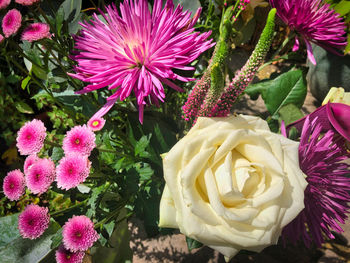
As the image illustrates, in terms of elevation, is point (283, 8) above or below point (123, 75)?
above

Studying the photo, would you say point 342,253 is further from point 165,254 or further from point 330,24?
point 330,24

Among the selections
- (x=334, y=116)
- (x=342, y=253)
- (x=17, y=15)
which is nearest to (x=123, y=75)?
(x=17, y=15)

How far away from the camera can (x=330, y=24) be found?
20.3 inches

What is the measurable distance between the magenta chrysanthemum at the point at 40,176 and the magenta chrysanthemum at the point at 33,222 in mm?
39

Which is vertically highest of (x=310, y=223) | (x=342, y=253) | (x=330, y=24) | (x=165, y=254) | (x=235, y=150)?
(x=330, y=24)

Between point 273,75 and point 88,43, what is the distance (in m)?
0.42

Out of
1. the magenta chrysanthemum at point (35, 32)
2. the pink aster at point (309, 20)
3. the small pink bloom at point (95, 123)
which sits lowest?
the small pink bloom at point (95, 123)

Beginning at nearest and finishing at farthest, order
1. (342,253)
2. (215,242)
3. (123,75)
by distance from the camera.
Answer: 1. (215,242)
2. (123,75)
3. (342,253)

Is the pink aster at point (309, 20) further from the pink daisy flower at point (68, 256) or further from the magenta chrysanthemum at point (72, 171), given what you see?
the pink daisy flower at point (68, 256)

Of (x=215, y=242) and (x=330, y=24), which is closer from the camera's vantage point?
(x=215, y=242)

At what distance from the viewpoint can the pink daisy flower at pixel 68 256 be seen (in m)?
0.40

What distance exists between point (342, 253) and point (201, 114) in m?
0.78

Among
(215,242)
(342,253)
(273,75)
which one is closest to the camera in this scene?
(215,242)

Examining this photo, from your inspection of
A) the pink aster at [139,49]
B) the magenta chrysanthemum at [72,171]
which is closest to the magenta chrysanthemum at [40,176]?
the magenta chrysanthemum at [72,171]
